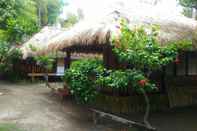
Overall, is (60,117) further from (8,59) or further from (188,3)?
(8,59)

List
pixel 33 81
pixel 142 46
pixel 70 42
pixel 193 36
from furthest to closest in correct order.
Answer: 1. pixel 33 81
2. pixel 70 42
3. pixel 193 36
4. pixel 142 46

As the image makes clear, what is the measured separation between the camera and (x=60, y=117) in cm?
835

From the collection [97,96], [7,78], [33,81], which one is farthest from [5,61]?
[97,96]

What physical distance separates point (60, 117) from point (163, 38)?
3.68 meters

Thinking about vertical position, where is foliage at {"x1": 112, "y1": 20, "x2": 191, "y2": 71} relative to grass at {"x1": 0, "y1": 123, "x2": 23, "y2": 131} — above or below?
above

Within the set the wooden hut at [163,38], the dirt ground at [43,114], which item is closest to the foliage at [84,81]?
the dirt ground at [43,114]

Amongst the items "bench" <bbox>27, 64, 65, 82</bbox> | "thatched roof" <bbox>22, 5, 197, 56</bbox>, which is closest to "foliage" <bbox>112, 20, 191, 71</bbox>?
"thatched roof" <bbox>22, 5, 197, 56</bbox>

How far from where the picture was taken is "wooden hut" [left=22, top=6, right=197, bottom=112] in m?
8.55

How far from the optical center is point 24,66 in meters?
17.5

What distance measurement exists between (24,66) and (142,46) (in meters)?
12.3

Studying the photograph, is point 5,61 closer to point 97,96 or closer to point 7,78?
point 7,78

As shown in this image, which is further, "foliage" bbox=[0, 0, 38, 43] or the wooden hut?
"foliage" bbox=[0, 0, 38, 43]

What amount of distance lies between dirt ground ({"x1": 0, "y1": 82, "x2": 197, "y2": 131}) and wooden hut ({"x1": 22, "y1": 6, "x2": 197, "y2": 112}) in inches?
27.3

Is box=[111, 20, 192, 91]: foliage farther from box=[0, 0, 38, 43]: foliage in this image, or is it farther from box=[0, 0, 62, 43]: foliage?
box=[0, 0, 38, 43]: foliage
